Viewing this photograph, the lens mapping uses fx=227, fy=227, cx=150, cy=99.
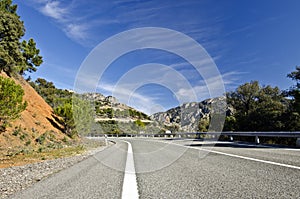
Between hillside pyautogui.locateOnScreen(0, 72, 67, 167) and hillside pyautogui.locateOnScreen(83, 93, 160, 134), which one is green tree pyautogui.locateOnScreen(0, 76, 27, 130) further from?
hillside pyautogui.locateOnScreen(83, 93, 160, 134)

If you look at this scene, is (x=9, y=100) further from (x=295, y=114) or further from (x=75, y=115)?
(x=295, y=114)

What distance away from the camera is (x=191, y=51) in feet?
41.4

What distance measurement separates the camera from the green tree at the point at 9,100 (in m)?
13.3

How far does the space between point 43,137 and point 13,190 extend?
16.9 meters

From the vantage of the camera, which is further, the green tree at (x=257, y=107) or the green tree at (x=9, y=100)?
the green tree at (x=257, y=107)

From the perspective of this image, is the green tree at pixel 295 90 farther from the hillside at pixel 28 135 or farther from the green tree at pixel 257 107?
the hillside at pixel 28 135

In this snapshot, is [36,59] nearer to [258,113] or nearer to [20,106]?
[20,106]

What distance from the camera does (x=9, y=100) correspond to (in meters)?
13.7

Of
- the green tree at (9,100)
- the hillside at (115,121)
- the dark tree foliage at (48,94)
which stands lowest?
the green tree at (9,100)

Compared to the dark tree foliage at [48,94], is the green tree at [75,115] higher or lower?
lower

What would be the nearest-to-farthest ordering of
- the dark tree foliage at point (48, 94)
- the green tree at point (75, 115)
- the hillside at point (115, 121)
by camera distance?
the green tree at point (75, 115) → the dark tree foliage at point (48, 94) → the hillside at point (115, 121)

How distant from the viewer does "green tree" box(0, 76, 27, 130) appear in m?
13.3

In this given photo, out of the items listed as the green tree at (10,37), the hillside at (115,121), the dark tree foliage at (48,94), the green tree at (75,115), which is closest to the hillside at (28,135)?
the green tree at (75,115)

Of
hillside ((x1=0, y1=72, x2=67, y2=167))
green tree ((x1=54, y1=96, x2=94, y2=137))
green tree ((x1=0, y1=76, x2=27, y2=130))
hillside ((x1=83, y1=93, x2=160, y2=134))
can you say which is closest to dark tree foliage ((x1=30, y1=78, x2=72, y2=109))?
green tree ((x1=54, y1=96, x2=94, y2=137))
